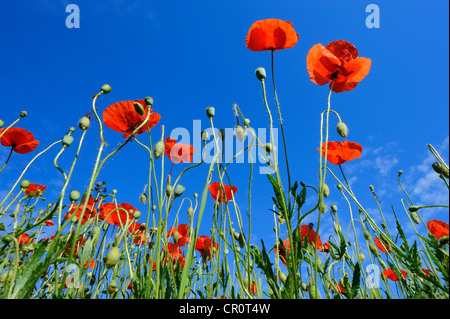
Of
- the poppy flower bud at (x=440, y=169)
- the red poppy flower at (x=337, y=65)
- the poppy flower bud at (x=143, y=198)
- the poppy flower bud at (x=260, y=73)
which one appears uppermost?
the red poppy flower at (x=337, y=65)

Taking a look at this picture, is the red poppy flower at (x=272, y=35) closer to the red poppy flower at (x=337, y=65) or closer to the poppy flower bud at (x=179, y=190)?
the red poppy flower at (x=337, y=65)

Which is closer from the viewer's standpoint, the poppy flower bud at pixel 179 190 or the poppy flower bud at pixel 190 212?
the poppy flower bud at pixel 179 190

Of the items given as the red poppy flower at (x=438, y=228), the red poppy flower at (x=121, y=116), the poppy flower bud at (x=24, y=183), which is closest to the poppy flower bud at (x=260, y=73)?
the red poppy flower at (x=121, y=116)

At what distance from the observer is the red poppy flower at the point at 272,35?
4.31 ft

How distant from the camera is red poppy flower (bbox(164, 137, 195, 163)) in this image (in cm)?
156

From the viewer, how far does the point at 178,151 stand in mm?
1572

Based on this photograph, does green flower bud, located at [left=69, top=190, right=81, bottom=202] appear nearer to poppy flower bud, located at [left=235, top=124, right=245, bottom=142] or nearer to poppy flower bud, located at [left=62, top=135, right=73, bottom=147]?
poppy flower bud, located at [left=62, top=135, right=73, bottom=147]

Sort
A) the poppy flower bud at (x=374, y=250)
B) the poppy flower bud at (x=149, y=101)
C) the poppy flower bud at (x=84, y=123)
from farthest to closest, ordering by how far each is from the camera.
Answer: the poppy flower bud at (x=374, y=250)
the poppy flower bud at (x=149, y=101)
the poppy flower bud at (x=84, y=123)

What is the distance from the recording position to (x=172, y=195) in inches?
48.9

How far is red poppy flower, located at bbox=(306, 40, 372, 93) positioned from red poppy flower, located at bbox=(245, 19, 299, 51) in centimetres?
Answer: 12

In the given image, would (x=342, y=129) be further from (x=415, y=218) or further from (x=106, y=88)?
(x=106, y=88)

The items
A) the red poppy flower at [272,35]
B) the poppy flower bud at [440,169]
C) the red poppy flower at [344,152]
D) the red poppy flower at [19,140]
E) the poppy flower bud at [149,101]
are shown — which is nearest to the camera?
the poppy flower bud at [440,169]

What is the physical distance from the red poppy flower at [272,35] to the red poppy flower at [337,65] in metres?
0.12

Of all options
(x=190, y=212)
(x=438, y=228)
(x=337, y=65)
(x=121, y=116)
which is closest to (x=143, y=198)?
(x=190, y=212)
